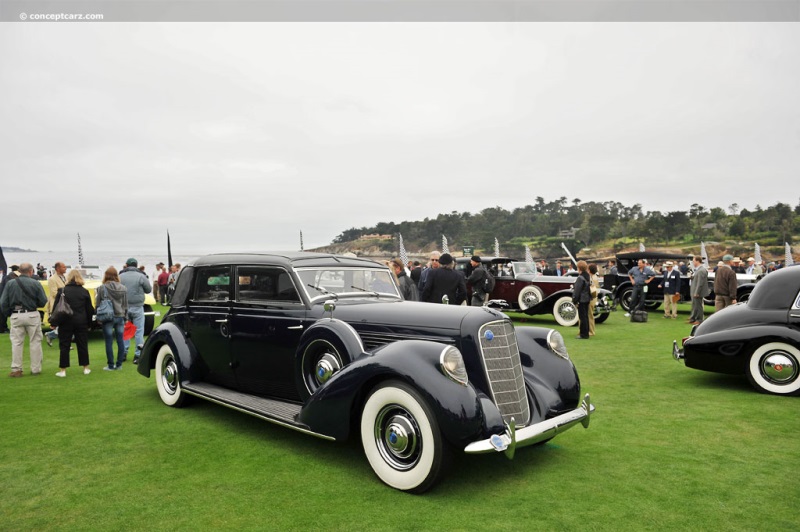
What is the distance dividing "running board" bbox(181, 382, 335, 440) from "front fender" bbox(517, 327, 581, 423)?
1.69 metres

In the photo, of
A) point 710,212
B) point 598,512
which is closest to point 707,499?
point 598,512

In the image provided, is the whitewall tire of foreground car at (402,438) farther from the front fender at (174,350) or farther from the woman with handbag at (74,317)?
the woman with handbag at (74,317)

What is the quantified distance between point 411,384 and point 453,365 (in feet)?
1.03

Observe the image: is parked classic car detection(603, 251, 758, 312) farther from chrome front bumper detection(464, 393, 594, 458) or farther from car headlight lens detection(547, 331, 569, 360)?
chrome front bumper detection(464, 393, 594, 458)

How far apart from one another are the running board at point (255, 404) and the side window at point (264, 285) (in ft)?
3.08

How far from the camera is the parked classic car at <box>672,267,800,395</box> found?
231 inches

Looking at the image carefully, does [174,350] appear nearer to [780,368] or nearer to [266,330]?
[266,330]

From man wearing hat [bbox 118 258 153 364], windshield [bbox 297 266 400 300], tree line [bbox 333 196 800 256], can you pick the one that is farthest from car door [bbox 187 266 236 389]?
tree line [bbox 333 196 800 256]

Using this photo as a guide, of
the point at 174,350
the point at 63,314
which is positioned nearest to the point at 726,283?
Answer: the point at 174,350

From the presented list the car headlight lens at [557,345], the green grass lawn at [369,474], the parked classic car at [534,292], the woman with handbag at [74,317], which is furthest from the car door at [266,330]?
the parked classic car at [534,292]

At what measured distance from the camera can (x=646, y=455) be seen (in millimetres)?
4168

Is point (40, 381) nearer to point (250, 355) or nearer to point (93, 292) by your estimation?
point (250, 355)

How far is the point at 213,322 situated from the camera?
5.43m

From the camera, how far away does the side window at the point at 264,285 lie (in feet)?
16.1
